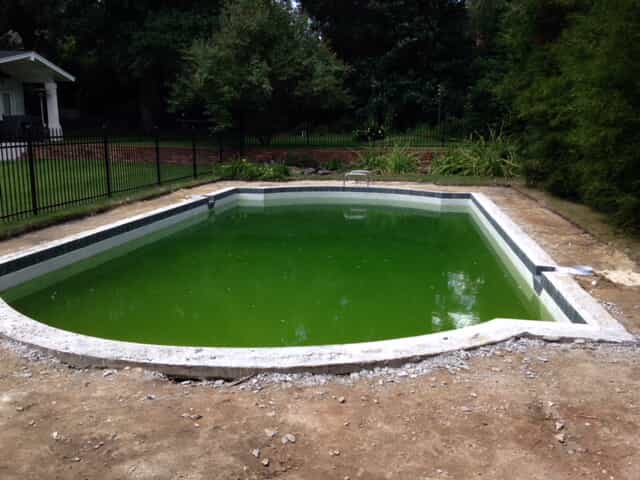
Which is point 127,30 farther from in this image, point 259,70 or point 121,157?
point 259,70

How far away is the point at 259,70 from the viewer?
50.2 ft

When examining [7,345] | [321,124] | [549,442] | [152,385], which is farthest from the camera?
[321,124]

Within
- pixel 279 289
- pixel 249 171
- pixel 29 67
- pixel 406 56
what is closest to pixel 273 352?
pixel 279 289

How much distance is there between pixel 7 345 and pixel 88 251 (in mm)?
3770

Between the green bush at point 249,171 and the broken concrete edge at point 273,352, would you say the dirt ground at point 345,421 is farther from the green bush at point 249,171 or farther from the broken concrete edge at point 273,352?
the green bush at point 249,171

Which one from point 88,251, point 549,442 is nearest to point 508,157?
point 88,251

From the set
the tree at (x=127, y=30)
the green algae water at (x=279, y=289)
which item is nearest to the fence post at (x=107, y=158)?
the green algae water at (x=279, y=289)

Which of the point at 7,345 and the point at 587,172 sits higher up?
the point at 587,172

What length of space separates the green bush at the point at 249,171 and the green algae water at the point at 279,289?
4531 millimetres

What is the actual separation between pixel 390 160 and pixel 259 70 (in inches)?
170

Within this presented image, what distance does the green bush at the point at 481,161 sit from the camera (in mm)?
14923

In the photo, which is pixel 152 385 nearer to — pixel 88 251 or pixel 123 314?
pixel 123 314

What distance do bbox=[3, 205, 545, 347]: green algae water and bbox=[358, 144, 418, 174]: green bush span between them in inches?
236

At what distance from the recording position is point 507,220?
888 cm
